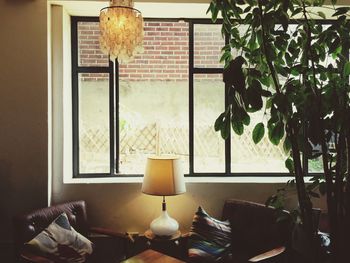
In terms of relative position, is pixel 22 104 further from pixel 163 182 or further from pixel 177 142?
pixel 177 142

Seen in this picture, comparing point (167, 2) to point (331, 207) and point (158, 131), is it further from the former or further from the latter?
point (331, 207)

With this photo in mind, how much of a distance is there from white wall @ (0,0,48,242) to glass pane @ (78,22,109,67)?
1.80ft

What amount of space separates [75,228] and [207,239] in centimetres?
114

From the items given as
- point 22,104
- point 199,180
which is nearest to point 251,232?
point 199,180

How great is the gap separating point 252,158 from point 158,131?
1026mm

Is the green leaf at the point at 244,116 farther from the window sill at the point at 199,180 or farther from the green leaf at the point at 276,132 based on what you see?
the window sill at the point at 199,180

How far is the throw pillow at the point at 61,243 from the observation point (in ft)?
8.42

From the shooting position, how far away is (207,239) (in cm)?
285

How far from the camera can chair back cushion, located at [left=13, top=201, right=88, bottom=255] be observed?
2.59 m

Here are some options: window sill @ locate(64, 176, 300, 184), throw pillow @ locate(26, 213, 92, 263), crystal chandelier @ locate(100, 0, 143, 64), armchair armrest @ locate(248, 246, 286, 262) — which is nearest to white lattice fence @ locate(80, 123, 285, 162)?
window sill @ locate(64, 176, 300, 184)

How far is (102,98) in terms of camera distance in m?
3.62

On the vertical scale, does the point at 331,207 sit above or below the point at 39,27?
below

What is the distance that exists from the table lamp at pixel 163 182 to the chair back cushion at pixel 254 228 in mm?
539

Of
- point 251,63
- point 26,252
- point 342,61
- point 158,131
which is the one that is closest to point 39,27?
point 158,131
